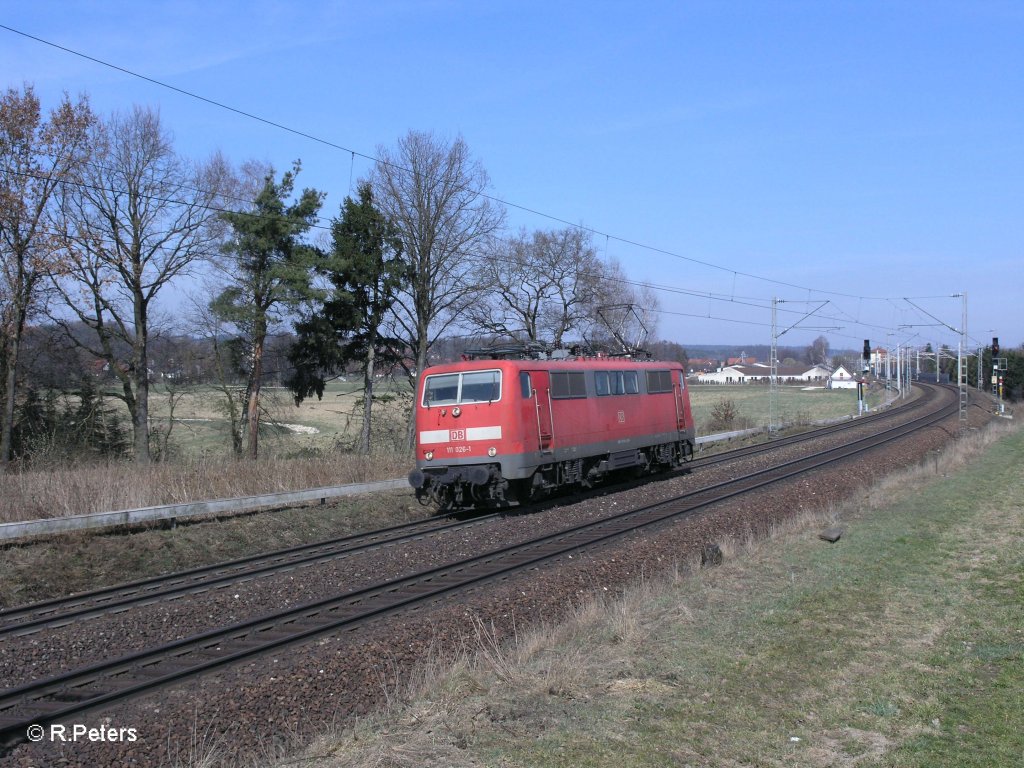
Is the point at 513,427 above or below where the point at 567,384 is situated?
below

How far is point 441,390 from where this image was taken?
18.2 m

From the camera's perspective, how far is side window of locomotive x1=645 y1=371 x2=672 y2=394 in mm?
23372

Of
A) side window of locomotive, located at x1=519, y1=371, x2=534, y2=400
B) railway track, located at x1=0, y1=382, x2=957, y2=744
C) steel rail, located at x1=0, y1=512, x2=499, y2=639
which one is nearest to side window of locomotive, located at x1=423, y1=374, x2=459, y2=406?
side window of locomotive, located at x1=519, y1=371, x2=534, y2=400

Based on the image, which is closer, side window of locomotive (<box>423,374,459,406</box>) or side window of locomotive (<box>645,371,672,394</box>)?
side window of locomotive (<box>423,374,459,406</box>)

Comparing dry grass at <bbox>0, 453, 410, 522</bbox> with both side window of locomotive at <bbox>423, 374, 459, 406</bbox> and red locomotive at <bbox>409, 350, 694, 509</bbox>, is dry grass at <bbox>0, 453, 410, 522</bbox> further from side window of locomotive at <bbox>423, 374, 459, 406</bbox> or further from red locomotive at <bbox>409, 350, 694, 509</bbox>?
side window of locomotive at <bbox>423, 374, 459, 406</bbox>

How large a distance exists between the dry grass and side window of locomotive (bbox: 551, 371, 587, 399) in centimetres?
542

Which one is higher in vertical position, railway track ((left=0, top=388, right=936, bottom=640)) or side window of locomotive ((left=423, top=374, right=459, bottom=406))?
side window of locomotive ((left=423, top=374, right=459, bottom=406))

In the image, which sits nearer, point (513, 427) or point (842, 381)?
point (513, 427)

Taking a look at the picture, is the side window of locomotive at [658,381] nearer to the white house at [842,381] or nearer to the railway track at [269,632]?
the railway track at [269,632]

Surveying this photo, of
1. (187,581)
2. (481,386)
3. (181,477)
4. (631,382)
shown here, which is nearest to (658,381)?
(631,382)

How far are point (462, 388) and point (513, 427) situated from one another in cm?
145

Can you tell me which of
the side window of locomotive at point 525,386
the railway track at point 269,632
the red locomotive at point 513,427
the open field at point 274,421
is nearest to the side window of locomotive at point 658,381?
the red locomotive at point 513,427

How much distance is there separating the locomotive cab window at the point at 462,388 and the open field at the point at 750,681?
636 cm

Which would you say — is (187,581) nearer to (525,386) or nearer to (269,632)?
(269,632)
